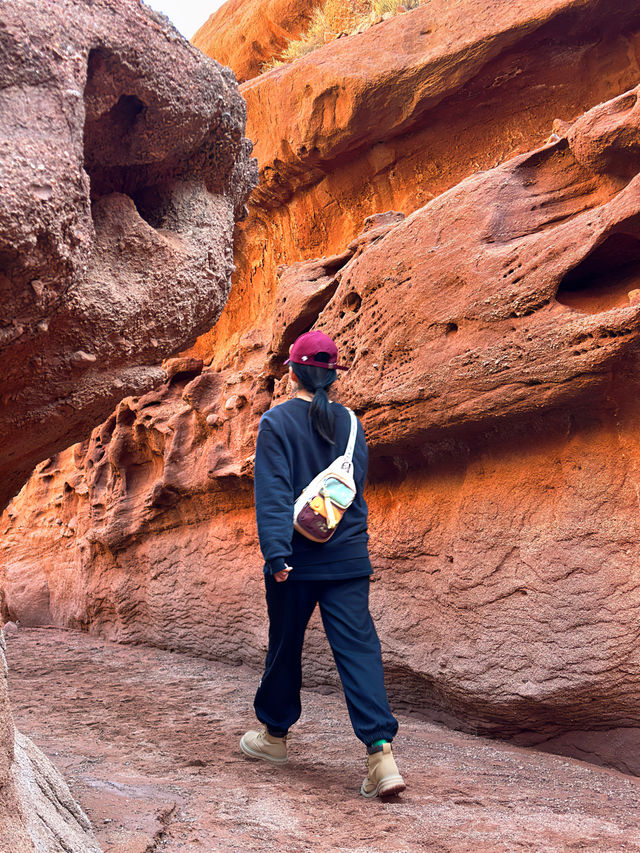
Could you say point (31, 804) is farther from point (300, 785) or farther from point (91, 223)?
point (91, 223)

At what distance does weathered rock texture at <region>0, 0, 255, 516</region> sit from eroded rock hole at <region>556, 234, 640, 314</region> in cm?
Result: 165

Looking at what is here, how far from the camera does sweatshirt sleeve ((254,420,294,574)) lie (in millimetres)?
2799

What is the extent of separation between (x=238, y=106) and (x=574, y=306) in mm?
1820

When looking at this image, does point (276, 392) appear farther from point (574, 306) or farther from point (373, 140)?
point (373, 140)

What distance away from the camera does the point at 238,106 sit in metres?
2.58

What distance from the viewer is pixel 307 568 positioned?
9.57ft

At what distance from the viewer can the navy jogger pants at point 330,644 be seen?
8.96ft

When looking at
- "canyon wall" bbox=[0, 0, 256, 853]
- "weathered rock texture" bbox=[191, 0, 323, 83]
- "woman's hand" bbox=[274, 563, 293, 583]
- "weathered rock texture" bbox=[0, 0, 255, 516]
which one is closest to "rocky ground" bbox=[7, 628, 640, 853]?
"canyon wall" bbox=[0, 0, 256, 853]

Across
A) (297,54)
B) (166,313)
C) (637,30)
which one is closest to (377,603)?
(166,313)

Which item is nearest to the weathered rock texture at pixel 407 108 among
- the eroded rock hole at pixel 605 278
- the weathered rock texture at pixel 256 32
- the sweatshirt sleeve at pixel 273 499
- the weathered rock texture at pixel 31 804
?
the eroded rock hole at pixel 605 278

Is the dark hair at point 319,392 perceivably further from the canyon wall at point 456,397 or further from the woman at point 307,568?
the canyon wall at point 456,397

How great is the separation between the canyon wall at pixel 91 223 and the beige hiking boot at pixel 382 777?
1032mm

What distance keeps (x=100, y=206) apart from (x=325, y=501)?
1.38m

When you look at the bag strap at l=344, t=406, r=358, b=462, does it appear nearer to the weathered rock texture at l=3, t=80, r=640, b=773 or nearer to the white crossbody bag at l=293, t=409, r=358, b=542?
the white crossbody bag at l=293, t=409, r=358, b=542
